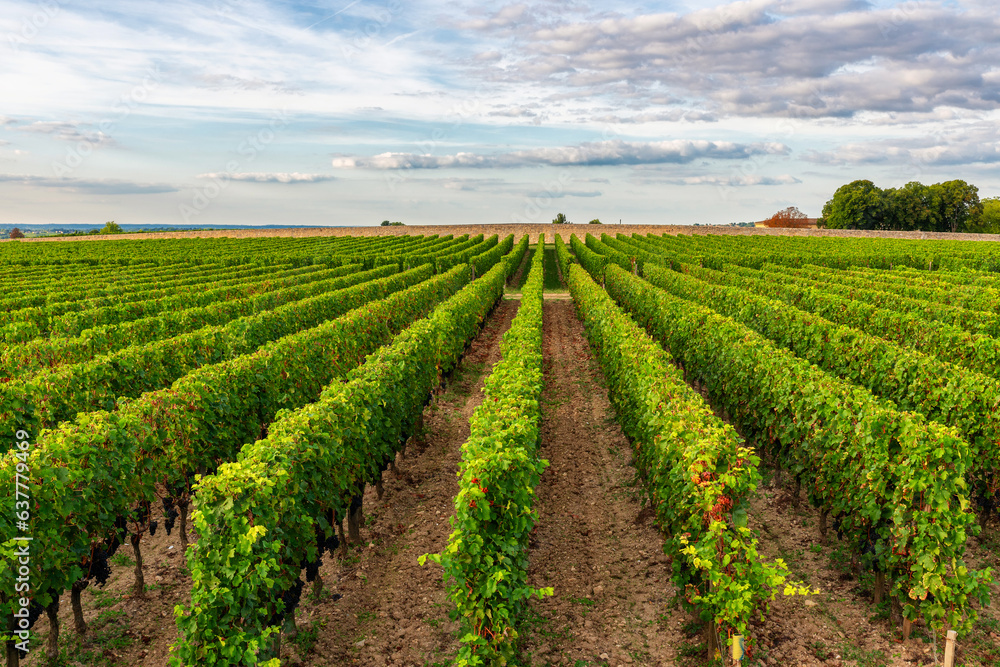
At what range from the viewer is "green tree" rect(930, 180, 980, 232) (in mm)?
97500

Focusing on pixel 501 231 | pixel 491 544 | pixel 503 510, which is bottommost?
pixel 491 544

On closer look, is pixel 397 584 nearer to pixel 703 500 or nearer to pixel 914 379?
pixel 703 500

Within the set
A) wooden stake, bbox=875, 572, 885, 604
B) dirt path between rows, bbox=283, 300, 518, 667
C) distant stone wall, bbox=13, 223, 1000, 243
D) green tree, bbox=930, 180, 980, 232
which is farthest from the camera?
distant stone wall, bbox=13, 223, 1000, 243

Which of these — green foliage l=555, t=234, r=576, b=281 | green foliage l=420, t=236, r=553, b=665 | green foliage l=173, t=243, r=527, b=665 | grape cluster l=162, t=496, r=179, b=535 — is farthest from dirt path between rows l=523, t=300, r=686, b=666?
green foliage l=555, t=234, r=576, b=281

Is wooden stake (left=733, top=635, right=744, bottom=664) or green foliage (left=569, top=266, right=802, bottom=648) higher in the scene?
green foliage (left=569, top=266, right=802, bottom=648)

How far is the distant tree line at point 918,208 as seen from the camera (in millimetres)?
98562

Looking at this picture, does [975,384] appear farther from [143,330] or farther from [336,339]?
[143,330]

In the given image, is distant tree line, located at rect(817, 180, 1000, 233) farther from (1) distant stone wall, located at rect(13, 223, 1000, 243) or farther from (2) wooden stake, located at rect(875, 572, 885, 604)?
(2) wooden stake, located at rect(875, 572, 885, 604)

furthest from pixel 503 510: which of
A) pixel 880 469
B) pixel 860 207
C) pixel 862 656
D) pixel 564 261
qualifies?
pixel 860 207

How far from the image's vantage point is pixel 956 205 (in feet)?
324

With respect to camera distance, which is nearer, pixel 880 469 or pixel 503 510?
pixel 503 510

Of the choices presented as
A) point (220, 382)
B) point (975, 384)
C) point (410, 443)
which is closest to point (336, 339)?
point (410, 443)

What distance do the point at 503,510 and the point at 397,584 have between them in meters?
2.50

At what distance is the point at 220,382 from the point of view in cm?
970
